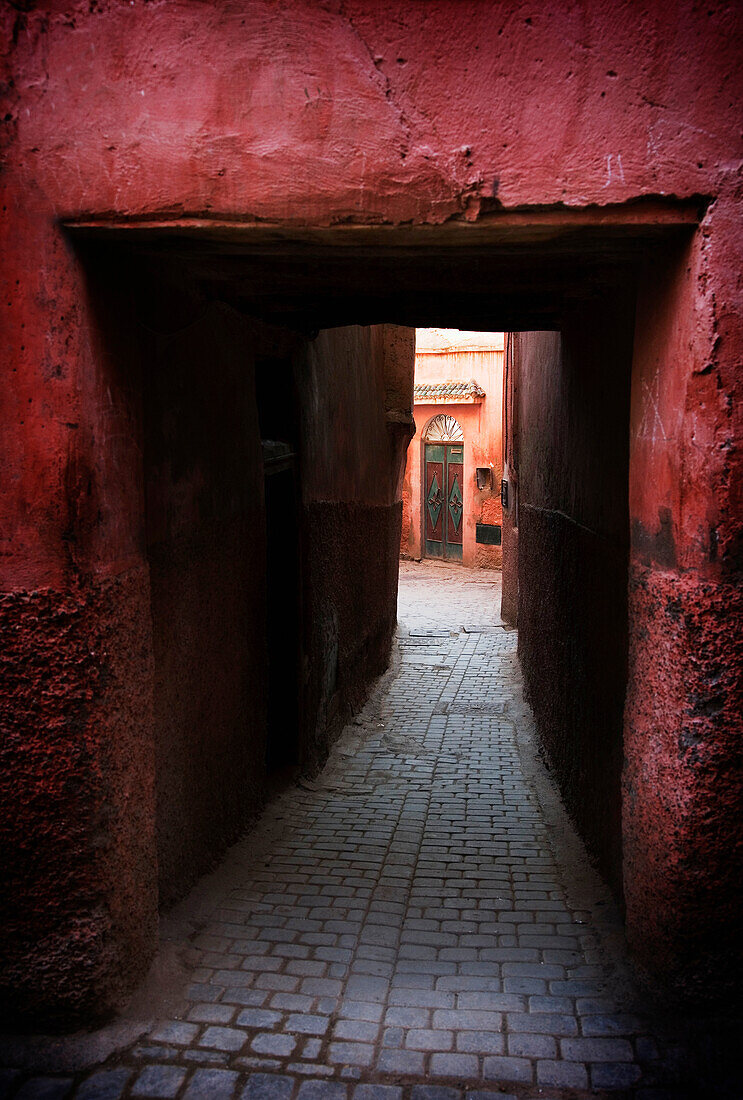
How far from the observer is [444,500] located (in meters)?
20.8

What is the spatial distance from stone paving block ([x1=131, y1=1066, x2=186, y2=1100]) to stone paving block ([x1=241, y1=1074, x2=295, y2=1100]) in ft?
0.72

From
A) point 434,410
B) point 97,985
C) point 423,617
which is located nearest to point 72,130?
point 97,985

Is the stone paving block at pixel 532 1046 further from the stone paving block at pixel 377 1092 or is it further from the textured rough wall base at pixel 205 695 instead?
the textured rough wall base at pixel 205 695

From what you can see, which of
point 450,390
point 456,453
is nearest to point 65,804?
point 450,390

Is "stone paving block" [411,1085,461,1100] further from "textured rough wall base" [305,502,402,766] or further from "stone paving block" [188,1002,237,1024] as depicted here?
"textured rough wall base" [305,502,402,766]

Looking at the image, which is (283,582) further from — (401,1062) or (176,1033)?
(401,1062)

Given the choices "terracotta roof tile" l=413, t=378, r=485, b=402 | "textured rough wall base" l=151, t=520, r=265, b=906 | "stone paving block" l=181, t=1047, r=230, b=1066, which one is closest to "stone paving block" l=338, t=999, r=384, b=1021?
"stone paving block" l=181, t=1047, r=230, b=1066

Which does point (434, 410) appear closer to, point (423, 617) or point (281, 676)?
point (423, 617)

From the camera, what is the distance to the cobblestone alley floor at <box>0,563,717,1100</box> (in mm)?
2814

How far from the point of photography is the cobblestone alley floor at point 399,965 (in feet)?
9.23

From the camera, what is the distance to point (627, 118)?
2662 mm

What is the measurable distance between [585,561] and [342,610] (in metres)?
3.04

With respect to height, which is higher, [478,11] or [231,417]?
[478,11]

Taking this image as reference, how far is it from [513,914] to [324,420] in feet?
13.4
